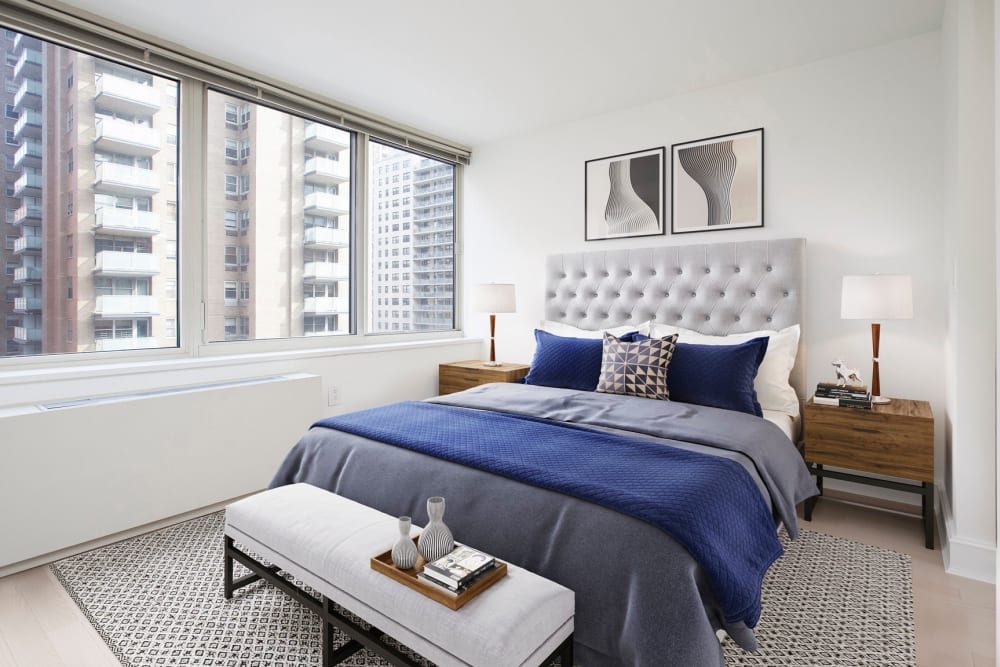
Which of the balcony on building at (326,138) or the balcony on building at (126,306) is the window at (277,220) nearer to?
the balcony on building at (326,138)

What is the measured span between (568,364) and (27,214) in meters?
2.82

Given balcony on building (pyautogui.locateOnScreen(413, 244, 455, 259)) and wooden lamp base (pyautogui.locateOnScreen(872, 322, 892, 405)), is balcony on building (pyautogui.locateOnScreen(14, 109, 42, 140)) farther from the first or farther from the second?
wooden lamp base (pyautogui.locateOnScreen(872, 322, 892, 405))

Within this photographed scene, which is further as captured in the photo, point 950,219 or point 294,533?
point 950,219

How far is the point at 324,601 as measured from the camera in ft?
5.16

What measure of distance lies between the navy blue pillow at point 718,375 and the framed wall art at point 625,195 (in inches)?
45.1

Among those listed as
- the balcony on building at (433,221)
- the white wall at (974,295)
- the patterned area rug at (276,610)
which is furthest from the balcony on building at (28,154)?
the white wall at (974,295)

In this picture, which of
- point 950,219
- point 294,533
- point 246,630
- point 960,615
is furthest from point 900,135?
point 246,630

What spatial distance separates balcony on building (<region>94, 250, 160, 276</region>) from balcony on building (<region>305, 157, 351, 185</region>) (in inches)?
45.9

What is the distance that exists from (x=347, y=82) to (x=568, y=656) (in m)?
3.31

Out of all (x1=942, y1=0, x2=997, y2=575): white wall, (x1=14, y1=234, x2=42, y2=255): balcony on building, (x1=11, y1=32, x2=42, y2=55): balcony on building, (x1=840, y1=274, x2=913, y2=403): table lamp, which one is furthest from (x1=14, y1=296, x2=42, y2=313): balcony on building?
(x1=942, y1=0, x2=997, y2=575): white wall

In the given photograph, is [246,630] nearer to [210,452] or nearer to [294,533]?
[294,533]

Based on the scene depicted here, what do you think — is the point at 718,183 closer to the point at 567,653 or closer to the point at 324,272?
the point at 324,272

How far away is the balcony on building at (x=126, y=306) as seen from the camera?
2766 mm

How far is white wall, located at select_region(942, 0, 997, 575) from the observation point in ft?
6.91
